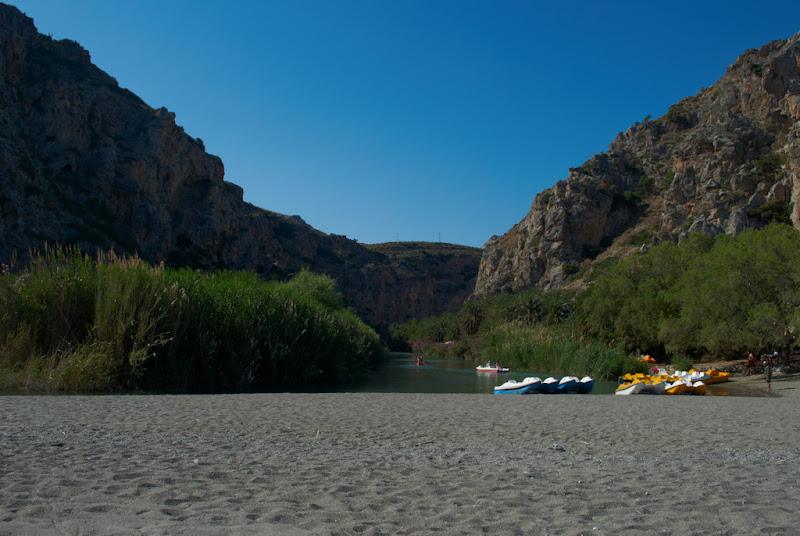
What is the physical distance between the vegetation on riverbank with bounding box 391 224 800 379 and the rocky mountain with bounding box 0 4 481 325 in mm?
41355

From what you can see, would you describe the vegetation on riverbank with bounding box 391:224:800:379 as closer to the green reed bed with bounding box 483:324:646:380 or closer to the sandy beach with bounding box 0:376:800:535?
the green reed bed with bounding box 483:324:646:380

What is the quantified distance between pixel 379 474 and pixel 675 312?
A: 38.6 metres

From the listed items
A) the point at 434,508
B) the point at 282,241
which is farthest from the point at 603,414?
the point at 282,241

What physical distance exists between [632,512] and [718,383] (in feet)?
84.1

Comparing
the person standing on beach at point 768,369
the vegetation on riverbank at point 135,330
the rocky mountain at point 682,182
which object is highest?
the rocky mountain at point 682,182

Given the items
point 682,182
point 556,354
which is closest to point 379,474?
point 556,354

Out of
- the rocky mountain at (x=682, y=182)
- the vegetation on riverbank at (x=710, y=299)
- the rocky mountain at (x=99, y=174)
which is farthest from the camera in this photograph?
the rocky mountain at (x=682, y=182)

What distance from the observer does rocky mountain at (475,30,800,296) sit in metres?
66.8

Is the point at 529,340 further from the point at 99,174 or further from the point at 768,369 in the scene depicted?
the point at 99,174

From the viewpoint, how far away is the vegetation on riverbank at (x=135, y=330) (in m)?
14.9

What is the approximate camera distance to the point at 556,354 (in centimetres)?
3400

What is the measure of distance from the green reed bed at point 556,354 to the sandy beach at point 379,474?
69.4ft

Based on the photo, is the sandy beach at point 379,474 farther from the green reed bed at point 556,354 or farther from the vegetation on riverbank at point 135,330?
the green reed bed at point 556,354

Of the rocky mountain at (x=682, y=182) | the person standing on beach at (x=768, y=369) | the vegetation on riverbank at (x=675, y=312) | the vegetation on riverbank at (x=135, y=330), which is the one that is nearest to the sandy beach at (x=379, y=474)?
the vegetation on riverbank at (x=135, y=330)
